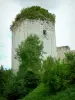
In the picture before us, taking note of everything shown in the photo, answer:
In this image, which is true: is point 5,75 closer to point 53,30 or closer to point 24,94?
point 24,94

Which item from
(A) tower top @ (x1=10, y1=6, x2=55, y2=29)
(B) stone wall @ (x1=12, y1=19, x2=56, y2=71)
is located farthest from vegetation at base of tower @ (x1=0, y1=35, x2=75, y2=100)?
(A) tower top @ (x1=10, y1=6, x2=55, y2=29)

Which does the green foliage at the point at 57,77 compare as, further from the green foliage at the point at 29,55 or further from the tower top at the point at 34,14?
the tower top at the point at 34,14

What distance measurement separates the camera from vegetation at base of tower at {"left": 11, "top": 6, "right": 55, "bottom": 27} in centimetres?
3484

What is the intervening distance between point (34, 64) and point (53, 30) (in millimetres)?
8479

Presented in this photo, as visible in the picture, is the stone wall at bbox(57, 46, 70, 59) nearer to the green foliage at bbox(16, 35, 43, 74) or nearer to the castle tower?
the castle tower

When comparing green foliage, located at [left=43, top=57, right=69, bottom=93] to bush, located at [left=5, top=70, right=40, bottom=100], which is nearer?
green foliage, located at [left=43, top=57, right=69, bottom=93]

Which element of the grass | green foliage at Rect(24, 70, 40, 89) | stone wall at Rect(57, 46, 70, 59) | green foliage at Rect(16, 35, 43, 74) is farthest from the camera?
stone wall at Rect(57, 46, 70, 59)

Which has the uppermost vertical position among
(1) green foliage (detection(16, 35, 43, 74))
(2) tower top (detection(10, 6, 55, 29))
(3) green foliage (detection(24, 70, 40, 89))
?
(2) tower top (detection(10, 6, 55, 29))

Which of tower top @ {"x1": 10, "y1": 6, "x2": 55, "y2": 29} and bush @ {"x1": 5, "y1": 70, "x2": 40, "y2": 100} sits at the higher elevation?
tower top @ {"x1": 10, "y1": 6, "x2": 55, "y2": 29}

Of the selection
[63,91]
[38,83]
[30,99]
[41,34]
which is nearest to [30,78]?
[38,83]

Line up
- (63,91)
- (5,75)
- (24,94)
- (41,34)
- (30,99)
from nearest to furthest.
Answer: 1. (63,91)
2. (30,99)
3. (24,94)
4. (5,75)
5. (41,34)

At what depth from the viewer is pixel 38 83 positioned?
22.8m

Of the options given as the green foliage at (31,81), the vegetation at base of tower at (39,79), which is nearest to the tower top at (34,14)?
the vegetation at base of tower at (39,79)

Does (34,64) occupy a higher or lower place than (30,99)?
higher
